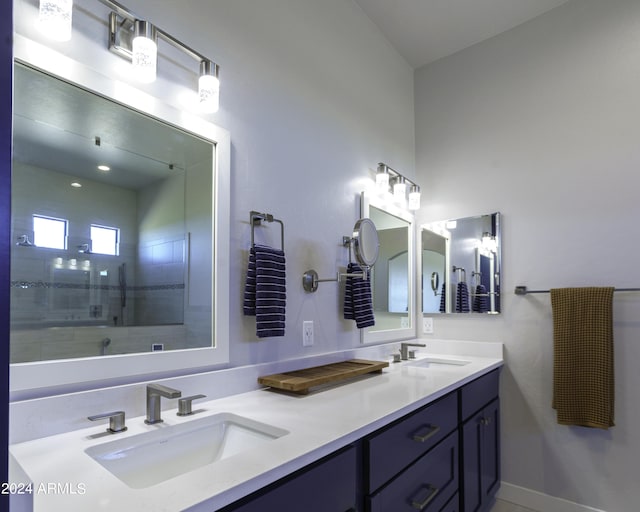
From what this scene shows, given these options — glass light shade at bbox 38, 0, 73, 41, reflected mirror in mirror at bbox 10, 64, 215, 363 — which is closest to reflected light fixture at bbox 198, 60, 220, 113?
reflected mirror in mirror at bbox 10, 64, 215, 363

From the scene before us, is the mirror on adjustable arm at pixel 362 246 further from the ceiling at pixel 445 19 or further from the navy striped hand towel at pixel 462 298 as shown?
the ceiling at pixel 445 19

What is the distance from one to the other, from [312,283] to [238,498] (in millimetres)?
1118

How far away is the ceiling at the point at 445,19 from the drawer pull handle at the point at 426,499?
2411 mm

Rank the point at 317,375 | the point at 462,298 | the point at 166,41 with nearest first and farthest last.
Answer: the point at 166,41, the point at 317,375, the point at 462,298

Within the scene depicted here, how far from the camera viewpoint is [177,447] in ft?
3.53

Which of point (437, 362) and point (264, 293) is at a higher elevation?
point (264, 293)

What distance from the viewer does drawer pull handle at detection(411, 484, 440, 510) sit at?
1.31 m

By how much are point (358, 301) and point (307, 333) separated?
0.33m

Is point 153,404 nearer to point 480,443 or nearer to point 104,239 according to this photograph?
point 104,239

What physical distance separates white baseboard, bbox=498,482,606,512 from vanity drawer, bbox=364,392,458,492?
3.29 feet

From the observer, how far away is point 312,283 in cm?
180

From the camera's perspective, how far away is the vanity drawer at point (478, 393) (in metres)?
1.81

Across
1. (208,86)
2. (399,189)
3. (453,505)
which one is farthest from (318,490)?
(399,189)

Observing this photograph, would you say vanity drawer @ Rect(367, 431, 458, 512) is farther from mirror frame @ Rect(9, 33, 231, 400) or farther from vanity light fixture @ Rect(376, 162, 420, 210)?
vanity light fixture @ Rect(376, 162, 420, 210)
